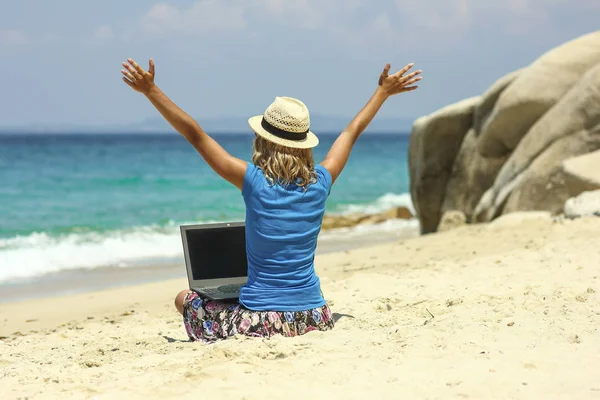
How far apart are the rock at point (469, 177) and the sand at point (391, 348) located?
573 cm

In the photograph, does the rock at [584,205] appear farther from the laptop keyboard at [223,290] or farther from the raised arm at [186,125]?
the raised arm at [186,125]

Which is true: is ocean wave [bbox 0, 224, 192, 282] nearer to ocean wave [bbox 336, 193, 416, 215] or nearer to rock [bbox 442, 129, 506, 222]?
rock [bbox 442, 129, 506, 222]

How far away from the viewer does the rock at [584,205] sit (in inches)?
354

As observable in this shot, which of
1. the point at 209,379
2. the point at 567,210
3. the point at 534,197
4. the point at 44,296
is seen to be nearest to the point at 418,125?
the point at 534,197

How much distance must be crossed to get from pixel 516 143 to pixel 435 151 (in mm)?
1847

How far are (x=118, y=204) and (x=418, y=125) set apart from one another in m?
12.8

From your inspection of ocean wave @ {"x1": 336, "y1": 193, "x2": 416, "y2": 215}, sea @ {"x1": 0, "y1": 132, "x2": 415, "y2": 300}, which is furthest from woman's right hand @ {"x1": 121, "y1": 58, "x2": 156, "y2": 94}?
ocean wave @ {"x1": 336, "y1": 193, "x2": 416, "y2": 215}

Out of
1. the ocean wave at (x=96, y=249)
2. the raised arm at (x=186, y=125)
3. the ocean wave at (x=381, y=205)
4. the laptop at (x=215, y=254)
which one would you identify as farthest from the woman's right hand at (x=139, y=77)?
the ocean wave at (x=381, y=205)

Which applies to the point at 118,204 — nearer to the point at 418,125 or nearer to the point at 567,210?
the point at 418,125

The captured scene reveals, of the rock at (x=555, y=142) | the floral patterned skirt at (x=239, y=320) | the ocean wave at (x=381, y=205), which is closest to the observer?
the floral patterned skirt at (x=239, y=320)

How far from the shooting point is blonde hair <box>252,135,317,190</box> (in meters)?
4.38

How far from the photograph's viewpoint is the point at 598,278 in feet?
19.6

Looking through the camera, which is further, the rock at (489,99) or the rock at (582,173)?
the rock at (489,99)

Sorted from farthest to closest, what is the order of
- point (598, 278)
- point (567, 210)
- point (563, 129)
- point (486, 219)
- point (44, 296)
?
point (486, 219)
point (563, 129)
point (44, 296)
point (567, 210)
point (598, 278)
